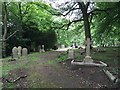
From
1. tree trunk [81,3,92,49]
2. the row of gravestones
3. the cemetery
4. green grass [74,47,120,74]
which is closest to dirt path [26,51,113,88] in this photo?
the cemetery

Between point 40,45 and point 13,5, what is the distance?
5293 mm

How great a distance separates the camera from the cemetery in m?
8.38

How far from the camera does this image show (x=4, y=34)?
56.7 ft

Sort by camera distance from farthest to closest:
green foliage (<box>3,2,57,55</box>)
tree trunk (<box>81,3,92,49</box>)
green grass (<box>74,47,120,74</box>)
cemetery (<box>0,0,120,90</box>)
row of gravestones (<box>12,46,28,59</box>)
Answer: green foliage (<box>3,2,57,55</box>), tree trunk (<box>81,3,92,49</box>), row of gravestones (<box>12,46,28,59</box>), green grass (<box>74,47,120,74</box>), cemetery (<box>0,0,120,90</box>)

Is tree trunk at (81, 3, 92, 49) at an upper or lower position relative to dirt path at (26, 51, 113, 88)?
upper

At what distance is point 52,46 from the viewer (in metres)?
23.2

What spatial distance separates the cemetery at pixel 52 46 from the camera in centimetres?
838

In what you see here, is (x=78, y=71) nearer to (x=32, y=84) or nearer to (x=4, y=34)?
(x=32, y=84)

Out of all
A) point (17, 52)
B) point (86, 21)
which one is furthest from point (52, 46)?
point (17, 52)

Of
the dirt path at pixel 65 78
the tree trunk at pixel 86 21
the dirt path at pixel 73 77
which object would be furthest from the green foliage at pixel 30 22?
the dirt path at pixel 73 77

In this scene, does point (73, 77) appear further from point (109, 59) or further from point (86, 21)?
point (86, 21)

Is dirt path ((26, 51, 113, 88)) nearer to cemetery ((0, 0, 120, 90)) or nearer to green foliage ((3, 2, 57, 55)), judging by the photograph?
cemetery ((0, 0, 120, 90))

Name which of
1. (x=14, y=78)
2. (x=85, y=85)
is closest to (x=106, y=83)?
(x=85, y=85)

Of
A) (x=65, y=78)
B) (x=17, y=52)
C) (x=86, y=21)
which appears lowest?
(x=65, y=78)
